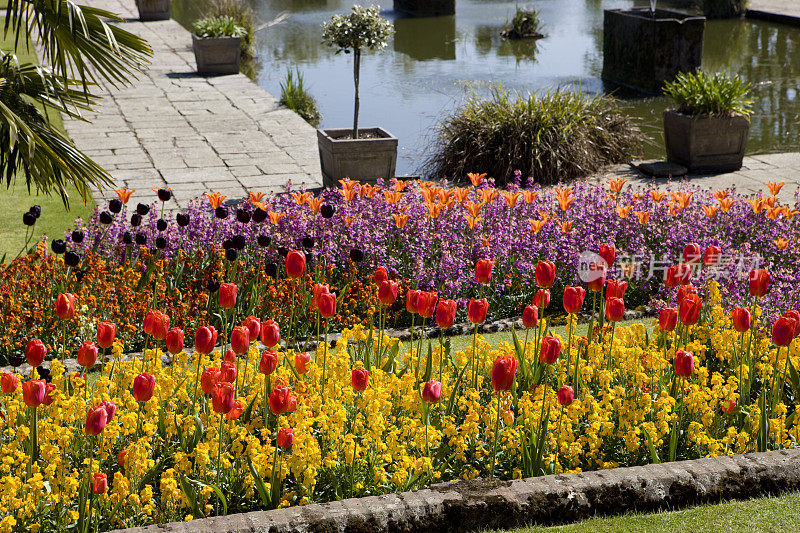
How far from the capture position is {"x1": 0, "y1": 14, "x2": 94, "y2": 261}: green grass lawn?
664 centimetres

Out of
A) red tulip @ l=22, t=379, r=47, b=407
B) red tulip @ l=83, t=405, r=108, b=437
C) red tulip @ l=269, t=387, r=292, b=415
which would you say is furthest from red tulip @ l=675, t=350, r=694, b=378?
red tulip @ l=22, t=379, r=47, b=407

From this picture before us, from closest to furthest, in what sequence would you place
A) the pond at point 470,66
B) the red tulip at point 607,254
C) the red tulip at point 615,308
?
the red tulip at point 615,308 → the red tulip at point 607,254 → the pond at point 470,66

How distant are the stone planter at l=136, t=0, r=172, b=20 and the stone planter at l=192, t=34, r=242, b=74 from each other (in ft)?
23.9

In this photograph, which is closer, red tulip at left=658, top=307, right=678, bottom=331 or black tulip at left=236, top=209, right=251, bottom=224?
red tulip at left=658, top=307, right=678, bottom=331

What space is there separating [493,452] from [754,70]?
13.7 meters

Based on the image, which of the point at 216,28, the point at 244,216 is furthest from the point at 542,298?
the point at 216,28

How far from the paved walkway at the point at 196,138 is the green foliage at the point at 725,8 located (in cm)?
1255

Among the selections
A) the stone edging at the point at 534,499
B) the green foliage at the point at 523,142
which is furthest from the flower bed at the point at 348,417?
the green foliage at the point at 523,142

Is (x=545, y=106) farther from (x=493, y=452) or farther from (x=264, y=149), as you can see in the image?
(x=493, y=452)

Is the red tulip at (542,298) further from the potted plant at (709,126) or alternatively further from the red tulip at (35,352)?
the potted plant at (709,126)

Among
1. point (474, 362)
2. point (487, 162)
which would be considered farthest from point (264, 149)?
point (474, 362)

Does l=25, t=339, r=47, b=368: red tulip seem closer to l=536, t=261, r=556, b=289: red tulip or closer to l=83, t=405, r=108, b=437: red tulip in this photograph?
l=83, t=405, r=108, b=437: red tulip

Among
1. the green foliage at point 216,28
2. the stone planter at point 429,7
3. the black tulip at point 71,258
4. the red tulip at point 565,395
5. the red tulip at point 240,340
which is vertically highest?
the stone planter at point 429,7

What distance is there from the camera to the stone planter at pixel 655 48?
525 inches
